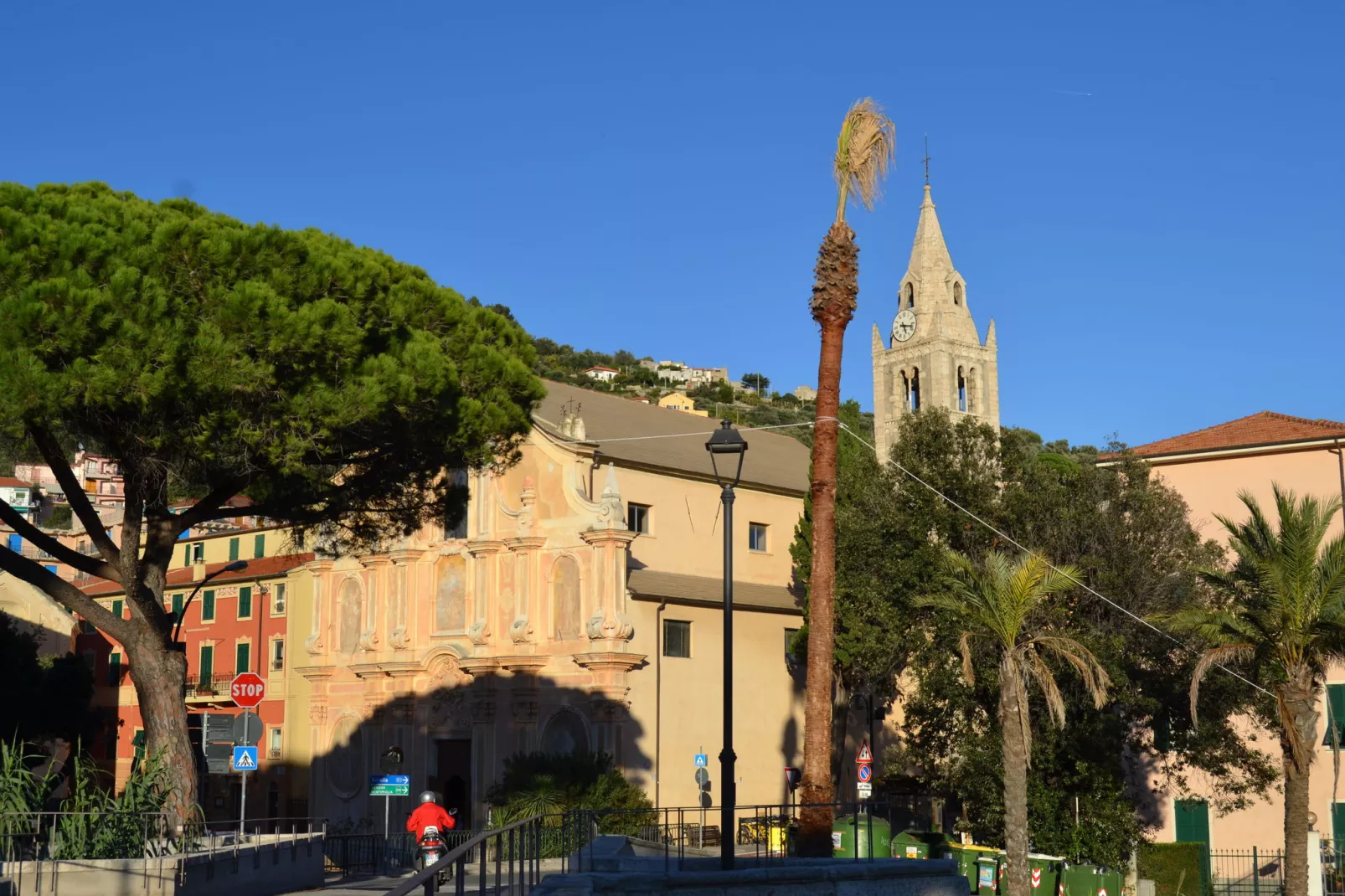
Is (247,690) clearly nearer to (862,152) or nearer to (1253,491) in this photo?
(862,152)

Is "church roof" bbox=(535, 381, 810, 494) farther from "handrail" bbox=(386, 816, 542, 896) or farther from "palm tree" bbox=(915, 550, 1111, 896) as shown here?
"handrail" bbox=(386, 816, 542, 896)

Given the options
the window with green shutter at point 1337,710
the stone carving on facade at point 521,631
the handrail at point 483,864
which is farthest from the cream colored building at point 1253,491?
the handrail at point 483,864

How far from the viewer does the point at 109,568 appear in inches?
949

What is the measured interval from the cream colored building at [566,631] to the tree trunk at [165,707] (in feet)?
59.2

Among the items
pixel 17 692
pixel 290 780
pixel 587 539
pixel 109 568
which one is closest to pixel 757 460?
pixel 587 539

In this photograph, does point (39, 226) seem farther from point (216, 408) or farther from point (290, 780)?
point (290, 780)

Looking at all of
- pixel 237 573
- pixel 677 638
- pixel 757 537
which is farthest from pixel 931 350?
pixel 237 573

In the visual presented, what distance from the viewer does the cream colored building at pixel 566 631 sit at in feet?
142

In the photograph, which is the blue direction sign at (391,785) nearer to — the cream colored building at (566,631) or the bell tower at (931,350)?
the cream colored building at (566,631)

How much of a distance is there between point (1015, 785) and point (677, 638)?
→ 19.4 m

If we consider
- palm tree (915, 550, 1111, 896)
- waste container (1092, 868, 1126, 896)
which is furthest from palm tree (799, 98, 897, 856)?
waste container (1092, 868, 1126, 896)

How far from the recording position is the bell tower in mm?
62438

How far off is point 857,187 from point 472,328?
760 cm

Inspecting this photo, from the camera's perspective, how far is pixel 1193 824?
39062 millimetres
